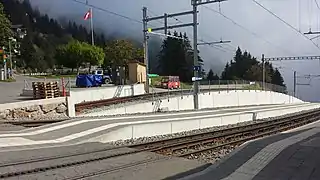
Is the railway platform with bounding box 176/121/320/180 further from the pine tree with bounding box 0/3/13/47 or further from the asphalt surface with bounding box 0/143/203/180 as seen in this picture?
the pine tree with bounding box 0/3/13/47

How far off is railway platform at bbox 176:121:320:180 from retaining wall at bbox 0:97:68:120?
43.1 ft

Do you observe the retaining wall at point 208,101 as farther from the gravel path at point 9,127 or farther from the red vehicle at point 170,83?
the red vehicle at point 170,83

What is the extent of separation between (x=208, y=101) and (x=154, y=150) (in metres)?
27.2

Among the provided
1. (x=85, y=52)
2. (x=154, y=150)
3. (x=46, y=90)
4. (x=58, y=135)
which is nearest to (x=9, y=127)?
(x=58, y=135)

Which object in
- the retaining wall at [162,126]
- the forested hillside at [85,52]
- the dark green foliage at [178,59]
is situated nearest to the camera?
the retaining wall at [162,126]

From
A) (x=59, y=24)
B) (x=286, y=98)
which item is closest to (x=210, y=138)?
(x=286, y=98)

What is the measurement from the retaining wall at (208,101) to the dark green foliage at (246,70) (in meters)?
41.5

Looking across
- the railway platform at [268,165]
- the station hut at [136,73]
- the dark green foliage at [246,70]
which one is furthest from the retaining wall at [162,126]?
the dark green foliage at [246,70]

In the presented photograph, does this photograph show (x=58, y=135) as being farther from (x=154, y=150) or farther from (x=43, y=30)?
(x=43, y=30)

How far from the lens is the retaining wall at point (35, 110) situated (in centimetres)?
1850

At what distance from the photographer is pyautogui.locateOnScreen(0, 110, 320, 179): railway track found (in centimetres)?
848

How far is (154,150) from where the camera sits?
12617mm

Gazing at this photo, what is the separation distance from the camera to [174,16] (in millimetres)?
33438

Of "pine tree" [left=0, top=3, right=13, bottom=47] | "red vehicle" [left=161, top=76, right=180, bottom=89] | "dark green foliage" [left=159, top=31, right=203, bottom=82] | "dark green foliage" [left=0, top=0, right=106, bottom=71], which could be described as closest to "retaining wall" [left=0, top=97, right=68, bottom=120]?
"red vehicle" [left=161, top=76, right=180, bottom=89]
